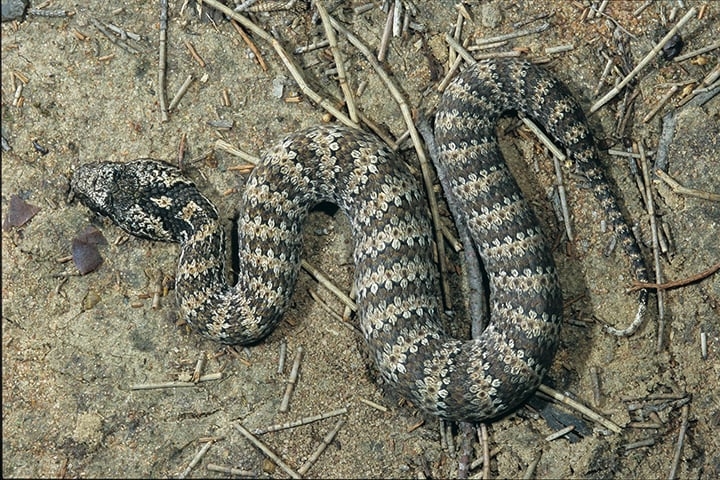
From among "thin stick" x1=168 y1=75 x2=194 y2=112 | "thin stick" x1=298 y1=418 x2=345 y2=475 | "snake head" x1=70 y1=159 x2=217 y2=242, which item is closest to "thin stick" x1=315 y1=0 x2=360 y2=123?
"thin stick" x1=168 y1=75 x2=194 y2=112

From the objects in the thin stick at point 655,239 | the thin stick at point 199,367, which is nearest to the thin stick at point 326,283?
the thin stick at point 199,367

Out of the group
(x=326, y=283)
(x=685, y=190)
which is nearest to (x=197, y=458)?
(x=326, y=283)

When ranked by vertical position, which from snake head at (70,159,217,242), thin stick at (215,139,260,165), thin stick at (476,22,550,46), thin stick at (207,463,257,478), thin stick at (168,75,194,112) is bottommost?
thin stick at (207,463,257,478)

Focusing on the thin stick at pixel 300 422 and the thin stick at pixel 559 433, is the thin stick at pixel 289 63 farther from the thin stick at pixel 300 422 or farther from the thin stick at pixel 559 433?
the thin stick at pixel 559 433

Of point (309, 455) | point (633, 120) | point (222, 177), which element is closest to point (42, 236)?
point (222, 177)

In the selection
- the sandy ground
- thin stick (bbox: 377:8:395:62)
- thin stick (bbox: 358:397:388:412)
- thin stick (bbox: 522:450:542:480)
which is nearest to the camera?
thin stick (bbox: 522:450:542:480)

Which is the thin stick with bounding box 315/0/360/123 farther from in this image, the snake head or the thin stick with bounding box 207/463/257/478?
the thin stick with bounding box 207/463/257/478
